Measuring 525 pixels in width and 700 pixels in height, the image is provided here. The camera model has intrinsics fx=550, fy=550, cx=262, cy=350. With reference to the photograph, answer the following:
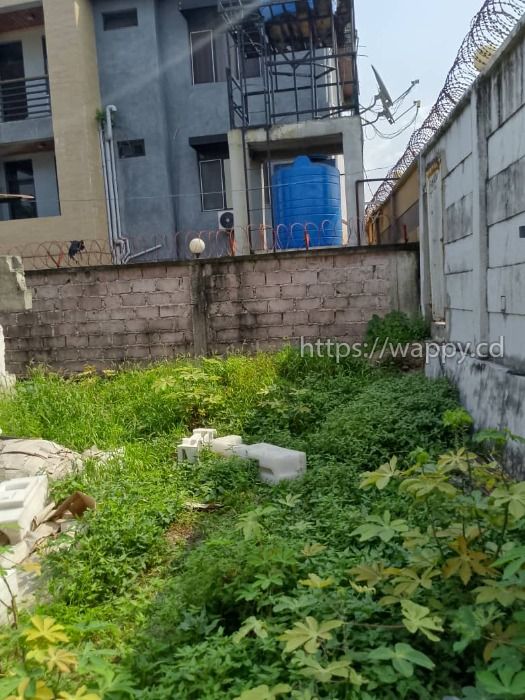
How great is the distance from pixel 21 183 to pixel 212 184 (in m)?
4.87

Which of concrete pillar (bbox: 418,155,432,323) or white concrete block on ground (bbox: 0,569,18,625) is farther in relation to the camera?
concrete pillar (bbox: 418,155,432,323)

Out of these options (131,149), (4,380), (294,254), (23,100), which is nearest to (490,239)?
(294,254)

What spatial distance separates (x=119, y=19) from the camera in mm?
12219

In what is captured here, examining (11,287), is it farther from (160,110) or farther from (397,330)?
(160,110)

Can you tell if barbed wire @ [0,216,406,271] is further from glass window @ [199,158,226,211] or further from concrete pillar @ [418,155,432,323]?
concrete pillar @ [418,155,432,323]

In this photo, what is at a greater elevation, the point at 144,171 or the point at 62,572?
the point at 144,171

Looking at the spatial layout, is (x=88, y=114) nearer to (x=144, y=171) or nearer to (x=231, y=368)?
(x=144, y=171)

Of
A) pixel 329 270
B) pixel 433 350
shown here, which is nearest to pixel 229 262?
pixel 329 270

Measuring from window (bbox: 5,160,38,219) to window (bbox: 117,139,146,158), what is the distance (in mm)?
2546

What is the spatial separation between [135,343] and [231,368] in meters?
1.68

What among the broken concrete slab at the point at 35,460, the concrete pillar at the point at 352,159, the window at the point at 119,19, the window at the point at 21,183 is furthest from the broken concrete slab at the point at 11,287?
the window at the point at 119,19

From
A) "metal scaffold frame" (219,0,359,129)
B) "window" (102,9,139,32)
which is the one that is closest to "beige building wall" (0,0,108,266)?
"window" (102,9,139,32)

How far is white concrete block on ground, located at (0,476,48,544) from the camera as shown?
3.22 metres

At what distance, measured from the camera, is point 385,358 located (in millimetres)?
6109
